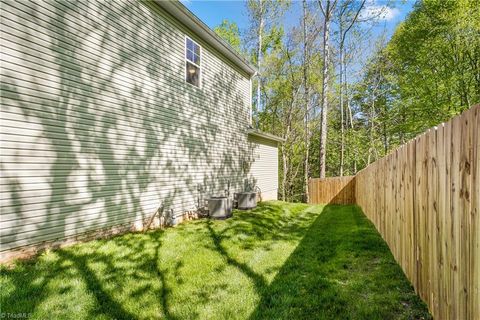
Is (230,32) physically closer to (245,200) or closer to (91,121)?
(245,200)

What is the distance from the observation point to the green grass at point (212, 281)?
288 cm

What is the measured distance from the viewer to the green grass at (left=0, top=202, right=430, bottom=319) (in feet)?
9.43

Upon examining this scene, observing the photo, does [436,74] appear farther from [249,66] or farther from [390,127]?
[249,66]

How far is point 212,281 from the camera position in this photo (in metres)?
3.69

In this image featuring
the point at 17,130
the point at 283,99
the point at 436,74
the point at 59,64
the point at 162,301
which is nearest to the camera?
the point at 162,301

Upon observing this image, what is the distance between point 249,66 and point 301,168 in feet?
52.2

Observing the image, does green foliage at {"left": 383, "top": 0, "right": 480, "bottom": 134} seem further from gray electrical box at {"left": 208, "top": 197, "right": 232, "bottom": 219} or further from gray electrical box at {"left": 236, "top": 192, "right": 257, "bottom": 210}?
gray electrical box at {"left": 208, "top": 197, "right": 232, "bottom": 219}

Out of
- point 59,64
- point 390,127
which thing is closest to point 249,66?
point 59,64

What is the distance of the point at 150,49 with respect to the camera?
7.01 meters

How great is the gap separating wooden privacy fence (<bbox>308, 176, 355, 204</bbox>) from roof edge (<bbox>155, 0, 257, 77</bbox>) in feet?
23.4

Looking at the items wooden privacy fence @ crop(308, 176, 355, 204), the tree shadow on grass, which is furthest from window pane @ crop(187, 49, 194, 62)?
wooden privacy fence @ crop(308, 176, 355, 204)

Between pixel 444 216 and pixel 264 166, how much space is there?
12106 mm

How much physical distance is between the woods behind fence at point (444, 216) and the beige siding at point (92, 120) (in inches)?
203

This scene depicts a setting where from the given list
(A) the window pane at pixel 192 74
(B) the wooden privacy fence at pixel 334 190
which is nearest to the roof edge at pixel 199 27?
(A) the window pane at pixel 192 74
